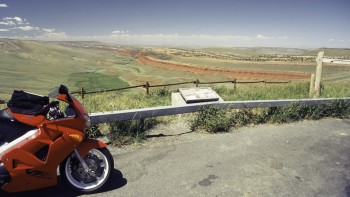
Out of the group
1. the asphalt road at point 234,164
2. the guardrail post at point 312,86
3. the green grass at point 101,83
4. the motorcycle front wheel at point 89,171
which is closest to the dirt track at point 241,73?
the green grass at point 101,83

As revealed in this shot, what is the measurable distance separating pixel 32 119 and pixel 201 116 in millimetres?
4235

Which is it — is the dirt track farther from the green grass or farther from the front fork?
the front fork

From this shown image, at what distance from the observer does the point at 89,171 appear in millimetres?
4250

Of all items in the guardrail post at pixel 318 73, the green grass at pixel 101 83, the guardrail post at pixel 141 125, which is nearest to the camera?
the guardrail post at pixel 141 125

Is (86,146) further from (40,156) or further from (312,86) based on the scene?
(312,86)

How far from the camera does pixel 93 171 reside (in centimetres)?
429

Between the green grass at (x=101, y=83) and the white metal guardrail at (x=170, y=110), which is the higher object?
the white metal guardrail at (x=170, y=110)

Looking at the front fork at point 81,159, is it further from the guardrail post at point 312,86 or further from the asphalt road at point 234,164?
the guardrail post at point 312,86

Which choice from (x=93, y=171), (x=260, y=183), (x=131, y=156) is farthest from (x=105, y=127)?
(x=260, y=183)

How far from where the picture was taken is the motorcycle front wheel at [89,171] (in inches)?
164

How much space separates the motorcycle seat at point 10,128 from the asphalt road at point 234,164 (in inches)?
35.8

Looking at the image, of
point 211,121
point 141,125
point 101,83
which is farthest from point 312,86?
point 101,83

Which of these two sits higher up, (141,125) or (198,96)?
(198,96)

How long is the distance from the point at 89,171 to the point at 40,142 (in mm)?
784
